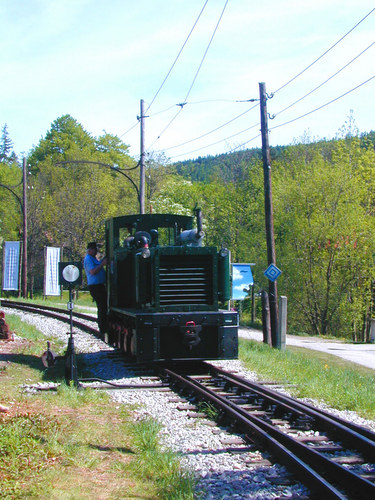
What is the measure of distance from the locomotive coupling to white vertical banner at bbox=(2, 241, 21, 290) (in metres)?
25.0

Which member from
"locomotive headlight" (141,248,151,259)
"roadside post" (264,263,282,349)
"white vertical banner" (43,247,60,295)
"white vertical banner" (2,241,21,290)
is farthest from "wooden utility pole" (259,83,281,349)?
"white vertical banner" (2,241,21,290)

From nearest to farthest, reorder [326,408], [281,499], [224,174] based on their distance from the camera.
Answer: [281,499] < [326,408] < [224,174]

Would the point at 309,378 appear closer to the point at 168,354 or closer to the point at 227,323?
the point at 227,323

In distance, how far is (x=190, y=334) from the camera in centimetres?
970

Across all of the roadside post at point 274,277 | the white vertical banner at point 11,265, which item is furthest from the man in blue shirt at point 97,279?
the white vertical banner at point 11,265

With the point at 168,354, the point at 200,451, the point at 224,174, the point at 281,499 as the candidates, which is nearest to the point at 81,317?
the point at 168,354

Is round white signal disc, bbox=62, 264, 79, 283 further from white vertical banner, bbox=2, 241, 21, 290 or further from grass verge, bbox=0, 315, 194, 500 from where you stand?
white vertical banner, bbox=2, 241, 21, 290

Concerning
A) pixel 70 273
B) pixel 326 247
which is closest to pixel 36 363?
pixel 70 273

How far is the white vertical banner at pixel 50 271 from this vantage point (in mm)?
30250

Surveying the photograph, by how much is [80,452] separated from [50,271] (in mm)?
26083

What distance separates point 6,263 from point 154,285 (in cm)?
2508

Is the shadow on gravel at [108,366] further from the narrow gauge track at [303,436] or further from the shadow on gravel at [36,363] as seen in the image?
the narrow gauge track at [303,436]

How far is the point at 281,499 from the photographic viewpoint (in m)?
4.54

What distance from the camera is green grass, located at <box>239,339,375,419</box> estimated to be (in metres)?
8.10
